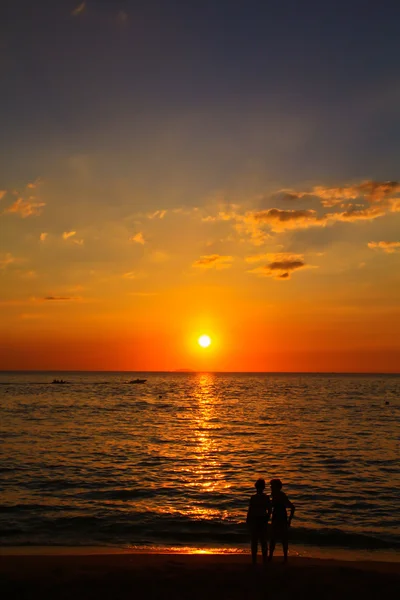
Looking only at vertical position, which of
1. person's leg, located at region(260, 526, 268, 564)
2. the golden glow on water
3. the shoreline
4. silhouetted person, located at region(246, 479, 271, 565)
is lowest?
the shoreline

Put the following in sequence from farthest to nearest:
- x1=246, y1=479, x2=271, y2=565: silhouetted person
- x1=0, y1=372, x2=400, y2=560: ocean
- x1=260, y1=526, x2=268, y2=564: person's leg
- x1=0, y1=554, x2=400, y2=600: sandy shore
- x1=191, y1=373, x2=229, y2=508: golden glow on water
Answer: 1. x1=191, y1=373, x2=229, y2=508: golden glow on water
2. x1=0, y1=372, x2=400, y2=560: ocean
3. x1=260, y1=526, x2=268, y2=564: person's leg
4. x1=246, y1=479, x2=271, y2=565: silhouetted person
5. x1=0, y1=554, x2=400, y2=600: sandy shore

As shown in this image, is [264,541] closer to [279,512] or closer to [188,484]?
[279,512]

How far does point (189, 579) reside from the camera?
43.6ft

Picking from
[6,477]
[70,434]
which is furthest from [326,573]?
[70,434]

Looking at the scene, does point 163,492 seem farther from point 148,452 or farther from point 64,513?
point 148,452

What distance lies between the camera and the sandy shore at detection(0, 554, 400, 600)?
12398 millimetres

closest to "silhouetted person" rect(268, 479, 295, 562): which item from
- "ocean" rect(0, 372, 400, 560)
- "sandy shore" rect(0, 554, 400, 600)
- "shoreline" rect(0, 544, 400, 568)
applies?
"sandy shore" rect(0, 554, 400, 600)

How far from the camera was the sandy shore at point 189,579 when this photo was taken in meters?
12.4

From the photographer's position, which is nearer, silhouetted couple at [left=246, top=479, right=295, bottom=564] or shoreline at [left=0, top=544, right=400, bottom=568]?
silhouetted couple at [left=246, top=479, right=295, bottom=564]

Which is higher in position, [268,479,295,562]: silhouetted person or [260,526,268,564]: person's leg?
[268,479,295,562]: silhouetted person

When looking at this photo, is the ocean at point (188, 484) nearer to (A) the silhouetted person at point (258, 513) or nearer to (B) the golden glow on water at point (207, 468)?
(B) the golden glow on water at point (207, 468)

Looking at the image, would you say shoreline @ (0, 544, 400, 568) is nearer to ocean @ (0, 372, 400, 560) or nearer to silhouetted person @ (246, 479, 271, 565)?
ocean @ (0, 372, 400, 560)

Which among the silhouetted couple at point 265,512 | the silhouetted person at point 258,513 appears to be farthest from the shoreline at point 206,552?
the silhouetted person at point 258,513

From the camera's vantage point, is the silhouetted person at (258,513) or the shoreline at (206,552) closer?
the silhouetted person at (258,513)
